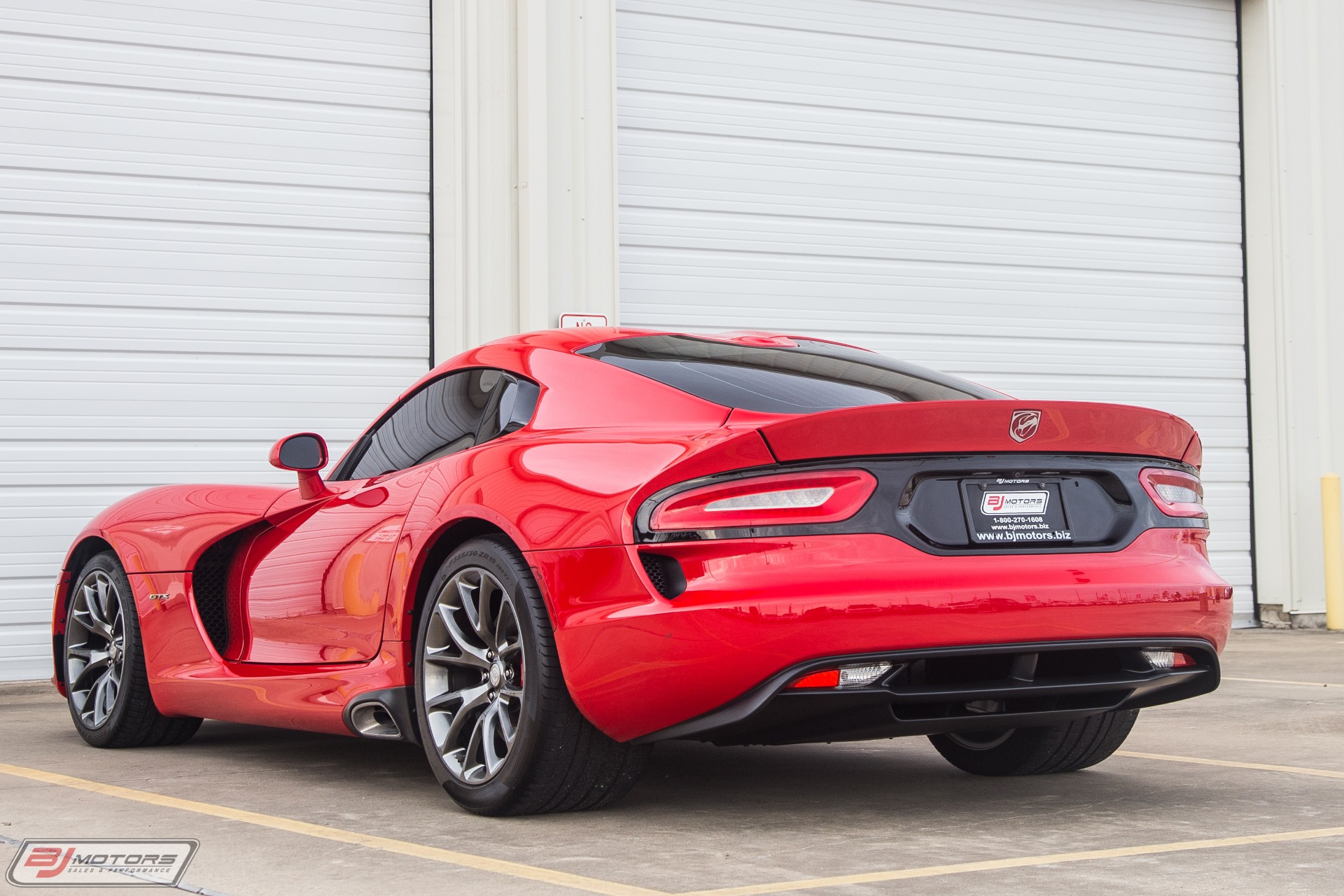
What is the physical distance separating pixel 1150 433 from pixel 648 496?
1263mm

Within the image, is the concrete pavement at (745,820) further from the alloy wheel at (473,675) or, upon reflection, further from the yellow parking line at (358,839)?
the alloy wheel at (473,675)

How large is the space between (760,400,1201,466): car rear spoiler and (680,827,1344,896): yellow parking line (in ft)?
2.90

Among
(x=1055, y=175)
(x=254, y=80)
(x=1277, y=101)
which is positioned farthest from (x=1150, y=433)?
(x=1277, y=101)

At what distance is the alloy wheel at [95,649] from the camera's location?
5316 millimetres

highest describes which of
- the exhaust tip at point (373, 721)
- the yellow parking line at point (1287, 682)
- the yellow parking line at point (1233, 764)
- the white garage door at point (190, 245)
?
the white garage door at point (190, 245)

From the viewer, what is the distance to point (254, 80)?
938 centimetres

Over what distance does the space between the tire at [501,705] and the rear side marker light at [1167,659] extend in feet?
3.97

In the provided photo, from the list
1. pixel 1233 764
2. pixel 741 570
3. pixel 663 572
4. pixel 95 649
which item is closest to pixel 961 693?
pixel 741 570

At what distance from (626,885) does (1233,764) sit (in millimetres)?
2506

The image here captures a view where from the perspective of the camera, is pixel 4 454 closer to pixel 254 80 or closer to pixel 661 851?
pixel 254 80

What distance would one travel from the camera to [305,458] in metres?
4.61

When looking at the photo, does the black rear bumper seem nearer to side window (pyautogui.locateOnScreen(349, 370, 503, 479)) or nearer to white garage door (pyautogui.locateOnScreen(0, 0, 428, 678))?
side window (pyautogui.locateOnScreen(349, 370, 503, 479))

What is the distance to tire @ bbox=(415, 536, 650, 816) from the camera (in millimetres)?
3469

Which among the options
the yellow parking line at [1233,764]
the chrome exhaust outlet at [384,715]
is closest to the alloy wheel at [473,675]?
the chrome exhaust outlet at [384,715]
